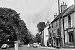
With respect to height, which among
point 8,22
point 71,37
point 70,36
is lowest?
point 71,37

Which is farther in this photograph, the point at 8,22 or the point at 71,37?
the point at 8,22

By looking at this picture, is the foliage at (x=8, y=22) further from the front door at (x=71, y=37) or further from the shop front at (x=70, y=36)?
the front door at (x=71, y=37)

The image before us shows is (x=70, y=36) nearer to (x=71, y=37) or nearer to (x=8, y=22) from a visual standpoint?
(x=71, y=37)

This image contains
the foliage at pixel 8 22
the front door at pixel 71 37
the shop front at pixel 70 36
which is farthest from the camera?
the foliage at pixel 8 22

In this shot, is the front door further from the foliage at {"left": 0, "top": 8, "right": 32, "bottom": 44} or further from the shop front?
the foliage at {"left": 0, "top": 8, "right": 32, "bottom": 44}

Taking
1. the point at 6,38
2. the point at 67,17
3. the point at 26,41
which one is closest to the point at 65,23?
the point at 67,17

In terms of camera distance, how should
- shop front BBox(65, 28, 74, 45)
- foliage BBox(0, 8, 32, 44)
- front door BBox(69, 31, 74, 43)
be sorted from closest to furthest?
shop front BBox(65, 28, 74, 45), front door BBox(69, 31, 74, 43), foliage BBox(0, 8, 32, 44)

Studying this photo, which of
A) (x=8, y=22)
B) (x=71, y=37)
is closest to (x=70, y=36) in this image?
(x=71, y=37)

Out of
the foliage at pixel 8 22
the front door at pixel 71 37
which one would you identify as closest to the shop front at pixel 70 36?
the front door at pixel 71 37

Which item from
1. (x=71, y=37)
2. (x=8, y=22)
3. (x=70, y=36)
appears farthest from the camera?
(x=8, y=22)

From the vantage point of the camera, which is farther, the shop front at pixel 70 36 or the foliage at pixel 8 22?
the foliage at pixel 8 22

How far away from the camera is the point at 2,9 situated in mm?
63844

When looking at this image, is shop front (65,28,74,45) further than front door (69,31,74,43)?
No

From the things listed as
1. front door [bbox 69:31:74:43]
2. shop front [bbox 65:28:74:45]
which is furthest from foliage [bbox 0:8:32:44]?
front door [bbox 69:31:74:43]
